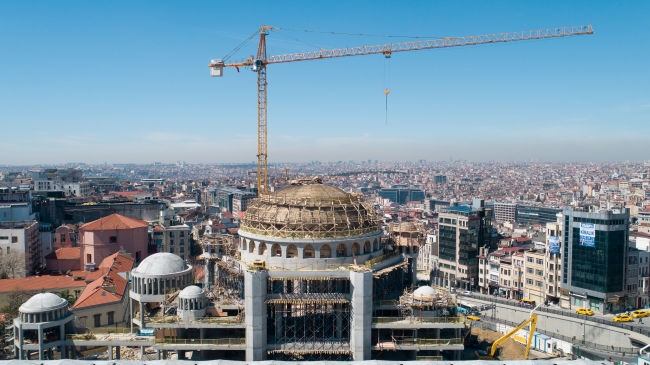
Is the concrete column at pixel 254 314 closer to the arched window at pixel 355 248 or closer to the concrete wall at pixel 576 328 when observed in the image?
the arched window at pixel 355 248

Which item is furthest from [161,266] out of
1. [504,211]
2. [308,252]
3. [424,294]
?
[504,211]

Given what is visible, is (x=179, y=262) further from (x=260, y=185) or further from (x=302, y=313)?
(x=260, y=185)

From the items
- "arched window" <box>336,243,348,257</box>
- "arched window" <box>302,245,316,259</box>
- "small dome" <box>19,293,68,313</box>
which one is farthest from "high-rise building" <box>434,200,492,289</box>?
"small dome" <box>19,293,68,313</box>

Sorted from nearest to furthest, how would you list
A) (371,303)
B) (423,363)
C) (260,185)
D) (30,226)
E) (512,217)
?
(423,363), (371,303), (30,226), (260,185), (512,217)

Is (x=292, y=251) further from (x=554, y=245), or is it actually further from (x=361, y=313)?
(x=554, y=245)

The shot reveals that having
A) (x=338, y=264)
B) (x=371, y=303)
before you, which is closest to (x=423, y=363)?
(x=371, y=303)
